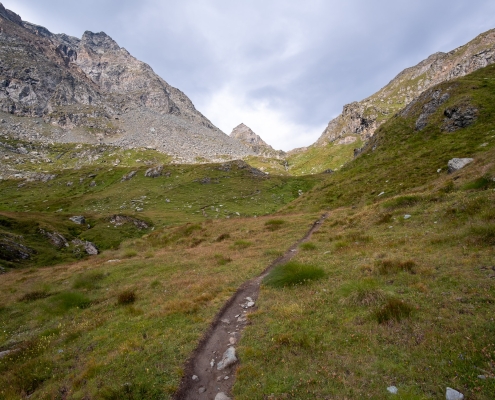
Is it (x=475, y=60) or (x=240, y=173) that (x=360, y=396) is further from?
(x=475, y=60)

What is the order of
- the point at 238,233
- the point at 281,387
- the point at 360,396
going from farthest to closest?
the point at 238,233
the point at 281,387
the point at 360,396

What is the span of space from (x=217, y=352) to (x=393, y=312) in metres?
7.07

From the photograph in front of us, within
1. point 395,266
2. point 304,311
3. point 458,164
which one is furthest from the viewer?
point 458,164

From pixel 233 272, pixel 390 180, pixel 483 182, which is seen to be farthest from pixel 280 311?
pixel 390 180

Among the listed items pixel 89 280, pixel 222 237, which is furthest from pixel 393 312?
pixel 222 237

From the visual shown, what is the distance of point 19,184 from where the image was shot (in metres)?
106

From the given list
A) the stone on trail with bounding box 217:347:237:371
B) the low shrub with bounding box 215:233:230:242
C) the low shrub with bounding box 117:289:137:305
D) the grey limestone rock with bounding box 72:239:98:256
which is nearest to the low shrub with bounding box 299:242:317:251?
the stone on trail with bounding box 217:347:237:371

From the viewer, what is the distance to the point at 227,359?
33.8 feet

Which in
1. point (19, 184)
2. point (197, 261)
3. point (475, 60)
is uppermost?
point (475, 60)

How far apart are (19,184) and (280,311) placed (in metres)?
131

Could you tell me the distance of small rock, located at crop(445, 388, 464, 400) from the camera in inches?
251

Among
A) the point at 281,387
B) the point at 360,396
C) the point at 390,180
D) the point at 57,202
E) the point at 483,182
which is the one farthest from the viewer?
the point at 57,202

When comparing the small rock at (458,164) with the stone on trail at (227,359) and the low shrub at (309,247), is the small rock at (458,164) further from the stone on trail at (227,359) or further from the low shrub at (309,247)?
the stone on trail at (227,359)

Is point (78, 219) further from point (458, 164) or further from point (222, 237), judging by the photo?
point (458, 164)
